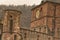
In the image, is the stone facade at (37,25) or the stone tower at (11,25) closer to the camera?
the stone tower at (11,25)

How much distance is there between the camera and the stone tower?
4322 cm

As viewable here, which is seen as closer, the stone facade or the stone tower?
the stone tower

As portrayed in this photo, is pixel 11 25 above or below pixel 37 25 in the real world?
above

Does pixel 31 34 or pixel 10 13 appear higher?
pixel 10 13

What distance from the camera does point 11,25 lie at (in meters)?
43.8

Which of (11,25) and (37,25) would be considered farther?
(37,25)

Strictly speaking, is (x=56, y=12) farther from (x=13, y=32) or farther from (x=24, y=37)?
(x=13, y=32)

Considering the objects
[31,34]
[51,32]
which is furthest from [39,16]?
[31,34]

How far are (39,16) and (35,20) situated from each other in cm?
270

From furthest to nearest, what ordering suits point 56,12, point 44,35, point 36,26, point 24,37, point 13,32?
1. point 36,26
2. point 56,12
3. point 44,35
4. point 24,37
5. point 13,32

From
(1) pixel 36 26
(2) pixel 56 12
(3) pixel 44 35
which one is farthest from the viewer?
(1) pixel 36 26

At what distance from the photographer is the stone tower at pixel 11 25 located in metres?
43.2

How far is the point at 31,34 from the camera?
52.0 m

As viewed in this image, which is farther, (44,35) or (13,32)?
(44,35)
